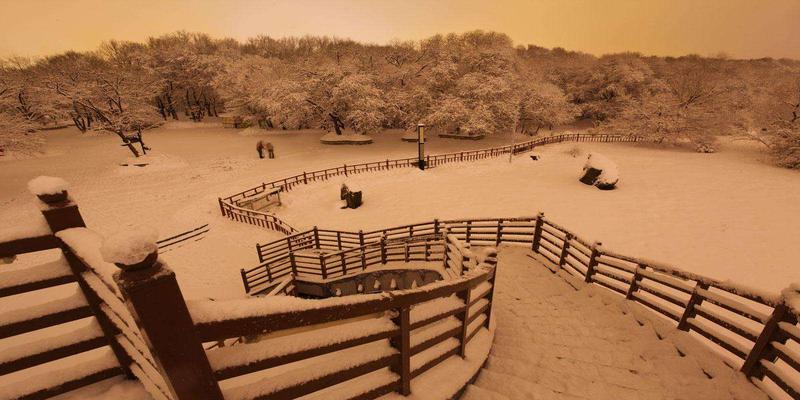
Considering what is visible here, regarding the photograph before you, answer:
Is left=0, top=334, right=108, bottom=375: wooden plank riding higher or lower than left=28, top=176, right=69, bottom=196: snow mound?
lower

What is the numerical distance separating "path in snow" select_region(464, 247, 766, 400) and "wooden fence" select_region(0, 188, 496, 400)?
1.48m

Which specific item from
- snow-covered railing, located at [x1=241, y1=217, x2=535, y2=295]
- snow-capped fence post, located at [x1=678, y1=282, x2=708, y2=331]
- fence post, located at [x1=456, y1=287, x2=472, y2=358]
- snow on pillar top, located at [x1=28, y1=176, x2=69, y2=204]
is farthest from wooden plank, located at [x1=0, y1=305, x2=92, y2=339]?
snow-capped fence post, located at [x1=678, y1=282, x2=708, y2=331]

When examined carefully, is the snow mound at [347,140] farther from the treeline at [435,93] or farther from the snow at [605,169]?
the snow at [605,169]

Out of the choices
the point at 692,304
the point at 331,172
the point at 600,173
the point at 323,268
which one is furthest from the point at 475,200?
the point at 331,172

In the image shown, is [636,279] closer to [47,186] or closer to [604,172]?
[47,186]

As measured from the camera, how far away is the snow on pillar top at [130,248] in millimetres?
1194

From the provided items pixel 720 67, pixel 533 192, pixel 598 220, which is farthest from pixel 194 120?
pixel 720 67

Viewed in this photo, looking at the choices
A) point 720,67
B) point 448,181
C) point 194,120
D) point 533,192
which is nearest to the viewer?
point 533,192

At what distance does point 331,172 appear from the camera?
25203 mm

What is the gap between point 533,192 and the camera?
58.7 feet

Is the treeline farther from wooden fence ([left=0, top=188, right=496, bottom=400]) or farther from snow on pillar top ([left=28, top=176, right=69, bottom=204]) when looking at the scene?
snow on pillar top ([left=28, top=176, right=69, bottom=204])

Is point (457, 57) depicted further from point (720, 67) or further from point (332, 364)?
point (720, 67)

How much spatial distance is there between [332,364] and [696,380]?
4667mm

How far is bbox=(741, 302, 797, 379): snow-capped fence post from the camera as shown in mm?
3592
